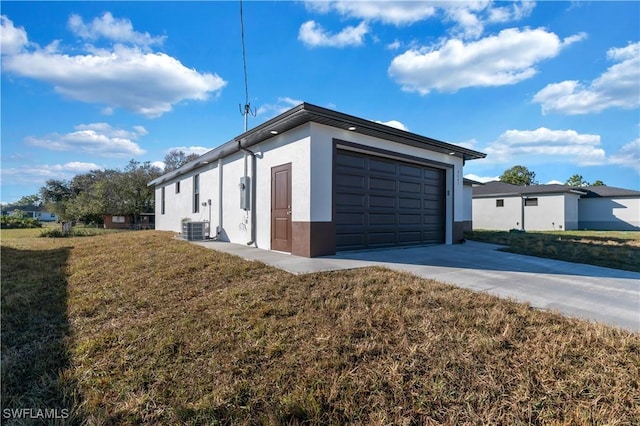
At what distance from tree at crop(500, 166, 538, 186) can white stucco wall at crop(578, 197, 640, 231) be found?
56.5ft

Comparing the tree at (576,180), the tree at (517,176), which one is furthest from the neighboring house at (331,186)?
the tree at (576,180)

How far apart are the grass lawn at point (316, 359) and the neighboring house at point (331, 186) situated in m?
2.82

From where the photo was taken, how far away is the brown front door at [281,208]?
6842mm

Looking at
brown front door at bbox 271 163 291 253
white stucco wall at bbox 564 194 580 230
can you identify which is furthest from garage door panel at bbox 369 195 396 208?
white stucco wall at bbox 564 194 580 230

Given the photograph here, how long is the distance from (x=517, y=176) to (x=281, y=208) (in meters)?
42.3

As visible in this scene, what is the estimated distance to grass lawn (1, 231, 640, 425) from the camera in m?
1.94

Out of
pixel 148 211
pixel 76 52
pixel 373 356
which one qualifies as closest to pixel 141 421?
pixel 373 356

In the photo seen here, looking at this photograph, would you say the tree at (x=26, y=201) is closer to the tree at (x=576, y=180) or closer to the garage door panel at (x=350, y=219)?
the garage door panel at (x=350, y=219)

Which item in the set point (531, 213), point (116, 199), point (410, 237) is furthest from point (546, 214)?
point (116, 199)

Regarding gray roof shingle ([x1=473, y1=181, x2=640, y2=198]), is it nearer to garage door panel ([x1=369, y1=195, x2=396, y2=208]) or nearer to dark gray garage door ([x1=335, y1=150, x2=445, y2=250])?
dark gray garage door ([x1=335, y1=150, x2=445, y2=250])

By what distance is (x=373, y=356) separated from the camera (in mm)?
2438

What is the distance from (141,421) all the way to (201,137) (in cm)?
1121

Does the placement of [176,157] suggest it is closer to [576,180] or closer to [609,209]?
[609,209]

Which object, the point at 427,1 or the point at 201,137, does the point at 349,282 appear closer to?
the point at 427,1
